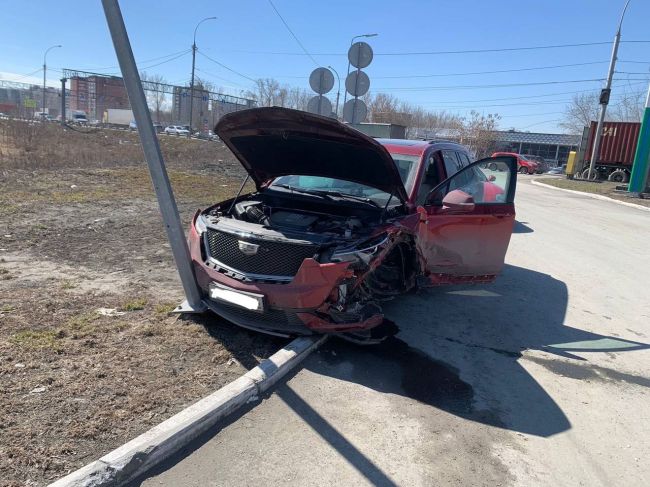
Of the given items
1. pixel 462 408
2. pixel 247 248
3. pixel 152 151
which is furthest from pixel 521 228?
pixel 152 151

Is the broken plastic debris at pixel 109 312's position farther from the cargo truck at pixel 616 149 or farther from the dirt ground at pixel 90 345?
the cargo truck at pixel 616 149

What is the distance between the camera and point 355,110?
10.7 meters

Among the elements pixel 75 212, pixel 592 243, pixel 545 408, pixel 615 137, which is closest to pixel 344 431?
pixel 545 408

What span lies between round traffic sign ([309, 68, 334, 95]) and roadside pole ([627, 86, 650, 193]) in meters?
17.8

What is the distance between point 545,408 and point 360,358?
150cm

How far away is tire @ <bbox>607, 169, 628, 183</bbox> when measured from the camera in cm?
3166

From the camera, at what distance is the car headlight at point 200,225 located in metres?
4.62

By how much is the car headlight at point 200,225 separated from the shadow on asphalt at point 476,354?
62.5 inches

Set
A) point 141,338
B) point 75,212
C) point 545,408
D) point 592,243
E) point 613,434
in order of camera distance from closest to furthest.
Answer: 1. point 613,434
2. point 545,408
3. point 141,338
4. point 75,212
5. point 592,243

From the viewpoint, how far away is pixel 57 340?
389cm

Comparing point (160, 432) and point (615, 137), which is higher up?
point (615, 137)

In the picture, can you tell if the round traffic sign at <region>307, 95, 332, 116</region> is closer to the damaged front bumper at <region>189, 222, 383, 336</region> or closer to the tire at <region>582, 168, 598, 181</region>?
the damaged front bumper at <region>189, 222, 383, 336</region>

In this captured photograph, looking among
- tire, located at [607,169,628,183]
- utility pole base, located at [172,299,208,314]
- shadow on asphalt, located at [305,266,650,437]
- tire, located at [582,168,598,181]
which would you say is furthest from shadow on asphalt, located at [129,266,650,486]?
tire, located at [607,169,628,183]

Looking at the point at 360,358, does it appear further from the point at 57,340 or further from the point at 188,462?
the point at 57,340
